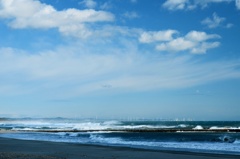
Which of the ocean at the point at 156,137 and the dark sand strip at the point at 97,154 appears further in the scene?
the ocean at the point at 156,137

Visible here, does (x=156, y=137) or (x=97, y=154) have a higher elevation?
(x=156, y=137)

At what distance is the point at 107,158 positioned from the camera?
814 inches

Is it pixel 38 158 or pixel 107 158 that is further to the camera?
pixel 107 158

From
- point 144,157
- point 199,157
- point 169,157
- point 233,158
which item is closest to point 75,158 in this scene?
point 144,157

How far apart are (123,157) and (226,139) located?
24.2m

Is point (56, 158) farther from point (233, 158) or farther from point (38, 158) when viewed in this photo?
point (233, 158)

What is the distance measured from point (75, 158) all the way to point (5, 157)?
3763 millimetres

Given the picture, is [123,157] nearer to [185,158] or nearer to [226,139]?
[185,158]

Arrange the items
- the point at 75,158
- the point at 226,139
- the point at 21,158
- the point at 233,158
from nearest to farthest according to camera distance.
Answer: the point at 21,158, the point at 75,158, the point at 233,158, the point at 226,139

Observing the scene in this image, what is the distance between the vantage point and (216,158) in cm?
2150

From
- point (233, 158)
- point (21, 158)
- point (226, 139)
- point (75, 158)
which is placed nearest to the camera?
point (21, 158)

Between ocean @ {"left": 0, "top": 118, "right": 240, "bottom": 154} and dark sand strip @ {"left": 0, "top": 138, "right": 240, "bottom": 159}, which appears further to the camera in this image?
ocean @ {"left": 0, "top": 118, "right": 240, "bottom": 154}

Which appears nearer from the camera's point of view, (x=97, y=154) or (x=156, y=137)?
(x=97, y=154)

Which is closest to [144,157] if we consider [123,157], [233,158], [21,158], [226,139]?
[123,157]
